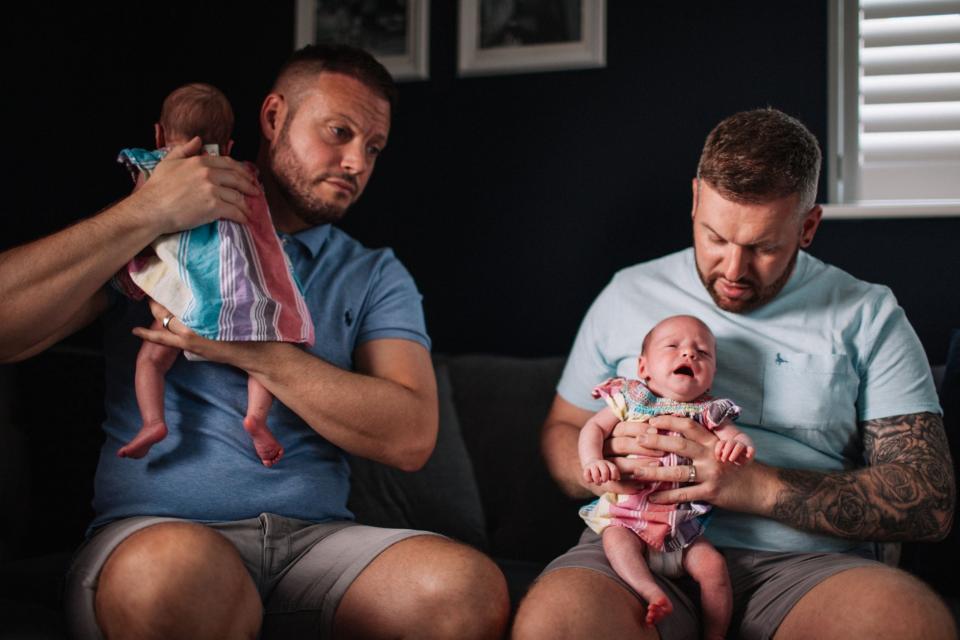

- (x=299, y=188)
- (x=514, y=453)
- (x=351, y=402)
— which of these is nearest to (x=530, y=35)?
(x=299, y=188)

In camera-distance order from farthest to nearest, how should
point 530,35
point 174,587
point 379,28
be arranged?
point 379,28 < point 530,35 < point 174,587

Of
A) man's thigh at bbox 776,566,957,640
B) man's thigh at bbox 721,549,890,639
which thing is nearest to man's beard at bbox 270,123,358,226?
man's thigh at bbox 721,549,890,639

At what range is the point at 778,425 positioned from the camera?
77.3 inches

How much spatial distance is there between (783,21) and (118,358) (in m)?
2.15

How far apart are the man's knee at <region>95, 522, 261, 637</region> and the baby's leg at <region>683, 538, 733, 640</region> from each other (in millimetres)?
831

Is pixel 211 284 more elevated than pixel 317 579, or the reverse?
pixel 211 284

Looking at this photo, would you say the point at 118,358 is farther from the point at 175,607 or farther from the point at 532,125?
the point at 532,125

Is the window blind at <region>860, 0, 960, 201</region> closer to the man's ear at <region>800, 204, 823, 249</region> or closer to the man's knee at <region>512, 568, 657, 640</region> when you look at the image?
the man's ear at <region>800, 204, 823, 249</region>

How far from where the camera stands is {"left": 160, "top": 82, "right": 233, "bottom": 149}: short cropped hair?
6.03ft

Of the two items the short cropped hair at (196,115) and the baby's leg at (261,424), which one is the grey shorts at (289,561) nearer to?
the baby's leg at (261,424)

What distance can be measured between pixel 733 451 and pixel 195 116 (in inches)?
48.9

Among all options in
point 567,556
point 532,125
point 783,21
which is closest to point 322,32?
point 532,125

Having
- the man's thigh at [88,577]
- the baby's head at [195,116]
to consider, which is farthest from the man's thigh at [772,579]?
the baby's head at [195,116]

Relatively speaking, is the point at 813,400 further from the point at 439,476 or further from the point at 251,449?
the point at 251,449
